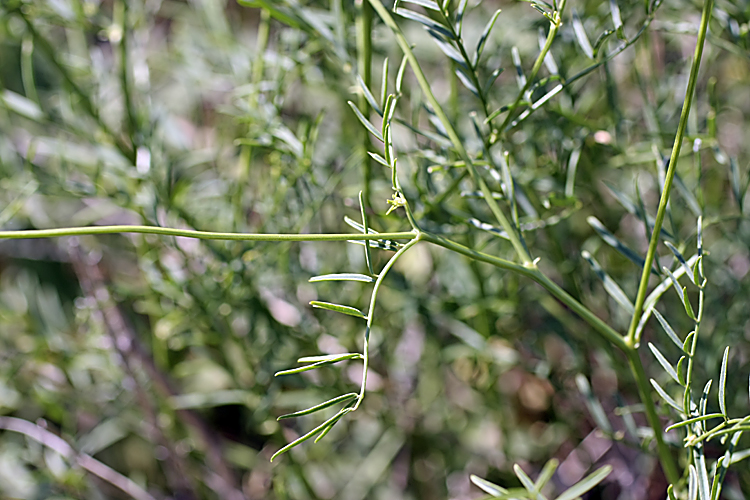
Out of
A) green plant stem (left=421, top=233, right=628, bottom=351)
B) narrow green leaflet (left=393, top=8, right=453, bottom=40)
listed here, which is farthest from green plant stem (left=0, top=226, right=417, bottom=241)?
narrow green leaflet (left=393, top=8, right=453, bottom=40)

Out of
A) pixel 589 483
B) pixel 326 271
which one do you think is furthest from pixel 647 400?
pixel 326 271

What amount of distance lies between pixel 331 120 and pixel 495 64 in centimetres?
34

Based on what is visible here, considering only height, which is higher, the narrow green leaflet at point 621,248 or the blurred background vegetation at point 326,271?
the narrow green leaflet at point 621,248

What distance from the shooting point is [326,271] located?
0.55m

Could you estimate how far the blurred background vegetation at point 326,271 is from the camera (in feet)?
1.59

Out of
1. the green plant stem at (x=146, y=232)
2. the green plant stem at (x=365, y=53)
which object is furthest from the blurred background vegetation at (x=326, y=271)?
the green plant stem at (x=146, y=232)

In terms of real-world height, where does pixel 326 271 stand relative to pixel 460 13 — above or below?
below

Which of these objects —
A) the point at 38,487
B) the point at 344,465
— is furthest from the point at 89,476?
the point at 344,465

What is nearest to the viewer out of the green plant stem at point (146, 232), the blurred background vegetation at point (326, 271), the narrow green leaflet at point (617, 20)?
the green plant stem at point (146, 232)

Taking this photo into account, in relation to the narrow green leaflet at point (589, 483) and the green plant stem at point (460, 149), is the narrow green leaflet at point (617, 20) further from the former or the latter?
the narrow green leaflet at point (589, 483)

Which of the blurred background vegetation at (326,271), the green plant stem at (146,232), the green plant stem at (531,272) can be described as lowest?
the blurred background vegetation at (326,271)

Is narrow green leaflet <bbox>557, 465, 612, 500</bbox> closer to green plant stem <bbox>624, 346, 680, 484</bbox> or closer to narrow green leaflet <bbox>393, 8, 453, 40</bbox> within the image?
green plant stem <bbox>624, 346, 680, 484</bbox>

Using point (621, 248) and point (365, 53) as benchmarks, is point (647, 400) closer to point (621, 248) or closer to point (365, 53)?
point (621, 248)

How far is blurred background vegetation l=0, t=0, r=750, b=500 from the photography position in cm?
48
